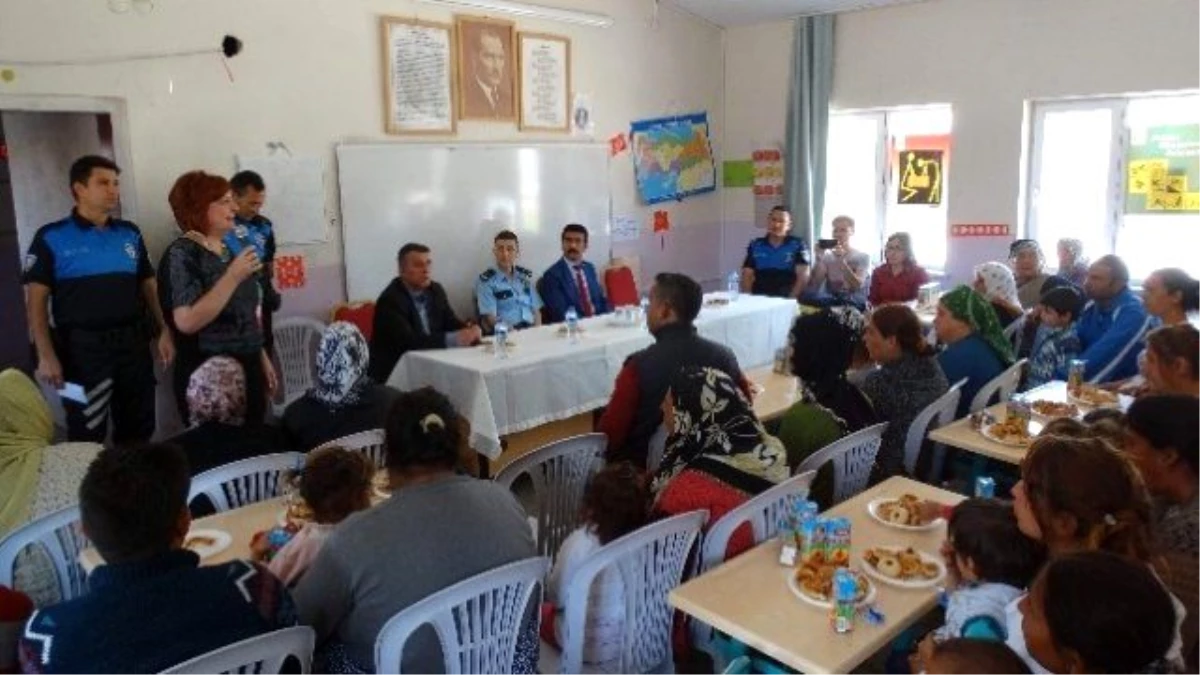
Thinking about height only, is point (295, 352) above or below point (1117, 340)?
below

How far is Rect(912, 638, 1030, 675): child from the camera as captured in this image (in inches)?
52.3

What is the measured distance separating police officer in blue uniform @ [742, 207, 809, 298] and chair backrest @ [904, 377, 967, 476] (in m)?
3.40

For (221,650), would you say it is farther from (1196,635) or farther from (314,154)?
(314,154)

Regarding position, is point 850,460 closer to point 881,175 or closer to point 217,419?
point 217,419

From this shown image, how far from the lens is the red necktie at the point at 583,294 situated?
6.06 metres

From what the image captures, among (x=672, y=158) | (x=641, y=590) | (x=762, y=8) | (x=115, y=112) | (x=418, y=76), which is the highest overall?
(x=762, y=8)

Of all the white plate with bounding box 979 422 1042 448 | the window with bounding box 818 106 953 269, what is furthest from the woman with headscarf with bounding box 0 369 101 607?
the window with bounding box 818 106 953 269

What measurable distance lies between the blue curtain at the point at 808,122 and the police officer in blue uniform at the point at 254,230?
422cm

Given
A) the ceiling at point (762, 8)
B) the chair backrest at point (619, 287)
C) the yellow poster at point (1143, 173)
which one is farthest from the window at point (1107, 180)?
the chair backrest at point (619, 287)

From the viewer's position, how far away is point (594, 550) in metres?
2.05

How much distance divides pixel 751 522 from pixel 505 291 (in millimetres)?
3701

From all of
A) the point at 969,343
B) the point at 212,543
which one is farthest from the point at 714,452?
the point at 969,343

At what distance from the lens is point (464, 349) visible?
459 cm

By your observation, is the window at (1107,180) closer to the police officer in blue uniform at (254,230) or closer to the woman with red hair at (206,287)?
the police officer in blue uniform at (254,230)
